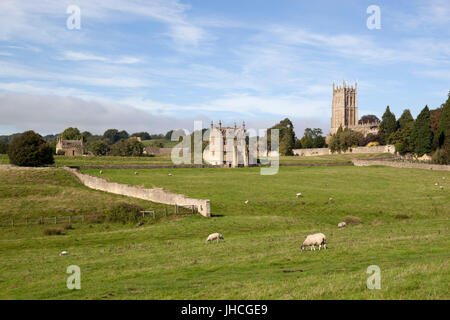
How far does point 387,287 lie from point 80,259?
16.6 meters

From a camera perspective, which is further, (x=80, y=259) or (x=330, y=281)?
(x=80, y=259)

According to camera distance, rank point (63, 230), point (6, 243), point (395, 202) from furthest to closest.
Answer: point (395, 202)
point (63, 230)
point (6, 243)

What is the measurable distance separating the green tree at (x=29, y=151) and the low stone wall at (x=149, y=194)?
1979 cm

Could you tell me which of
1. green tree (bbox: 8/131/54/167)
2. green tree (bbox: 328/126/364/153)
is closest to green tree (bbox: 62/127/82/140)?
green tree (bbox: 8/131/54/167)

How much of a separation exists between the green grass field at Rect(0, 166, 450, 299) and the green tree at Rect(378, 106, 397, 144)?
112m

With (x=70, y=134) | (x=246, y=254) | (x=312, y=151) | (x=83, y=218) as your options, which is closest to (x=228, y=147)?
(x=83, y=218)

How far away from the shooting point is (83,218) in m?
40.7

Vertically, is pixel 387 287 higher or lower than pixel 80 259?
higher

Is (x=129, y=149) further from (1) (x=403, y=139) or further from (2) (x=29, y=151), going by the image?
(1) (x=403, y=139)

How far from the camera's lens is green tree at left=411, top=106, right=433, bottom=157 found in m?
111

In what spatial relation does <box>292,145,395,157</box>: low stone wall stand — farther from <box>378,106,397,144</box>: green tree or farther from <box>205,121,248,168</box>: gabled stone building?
<box>205,121,248,168</box>: gabled stone building
